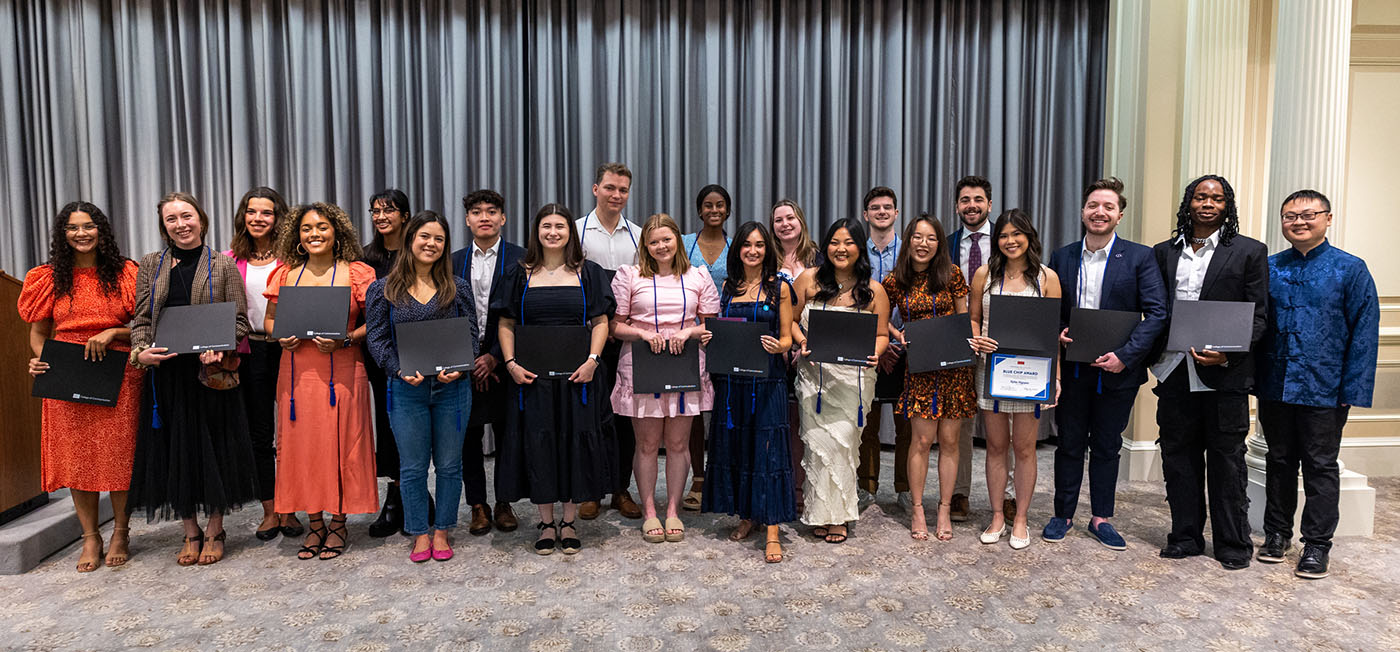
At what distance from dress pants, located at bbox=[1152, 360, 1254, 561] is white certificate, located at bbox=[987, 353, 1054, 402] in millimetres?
480

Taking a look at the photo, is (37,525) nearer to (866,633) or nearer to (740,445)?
(740,445)

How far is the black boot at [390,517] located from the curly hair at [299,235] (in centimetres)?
113

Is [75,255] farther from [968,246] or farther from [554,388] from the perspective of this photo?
[968,246]

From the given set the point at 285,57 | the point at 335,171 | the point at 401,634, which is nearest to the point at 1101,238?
the point at 401,634

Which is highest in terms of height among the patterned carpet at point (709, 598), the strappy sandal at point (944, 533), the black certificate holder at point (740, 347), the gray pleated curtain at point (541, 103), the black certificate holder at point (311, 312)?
the gray pleated curtain at point (541, 103)

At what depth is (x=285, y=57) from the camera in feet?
16.0

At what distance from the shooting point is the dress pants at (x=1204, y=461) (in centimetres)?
292

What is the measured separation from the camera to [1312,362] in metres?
2.82

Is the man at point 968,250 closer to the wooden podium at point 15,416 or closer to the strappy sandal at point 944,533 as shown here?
the strappy sandal at point 944,533

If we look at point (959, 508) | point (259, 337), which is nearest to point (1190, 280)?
point (959, 508)

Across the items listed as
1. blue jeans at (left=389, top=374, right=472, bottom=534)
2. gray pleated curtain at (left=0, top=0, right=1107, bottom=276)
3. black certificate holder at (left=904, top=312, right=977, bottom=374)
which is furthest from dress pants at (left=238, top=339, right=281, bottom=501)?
black certificate holder at (left=904, top=312, right=977, bottom=374)

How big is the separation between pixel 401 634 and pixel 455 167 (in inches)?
133

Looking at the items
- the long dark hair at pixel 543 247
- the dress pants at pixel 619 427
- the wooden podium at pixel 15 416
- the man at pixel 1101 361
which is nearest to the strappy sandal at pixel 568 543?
the dress pants at pixel 619 427

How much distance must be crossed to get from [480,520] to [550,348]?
40.5 inches
